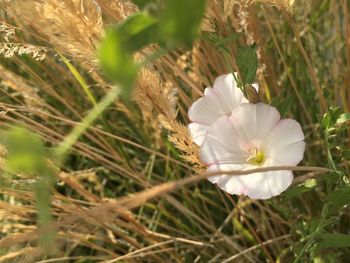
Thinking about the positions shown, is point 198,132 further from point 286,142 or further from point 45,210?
point 45,210

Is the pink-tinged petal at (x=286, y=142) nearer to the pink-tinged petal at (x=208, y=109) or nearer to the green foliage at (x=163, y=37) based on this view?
the pink-tinged petal at (x=208, y=109)

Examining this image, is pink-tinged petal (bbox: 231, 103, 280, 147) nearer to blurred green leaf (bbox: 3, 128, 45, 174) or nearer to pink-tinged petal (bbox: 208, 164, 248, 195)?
pink-tinged petal (bbox: 208, 164, 248, 195)

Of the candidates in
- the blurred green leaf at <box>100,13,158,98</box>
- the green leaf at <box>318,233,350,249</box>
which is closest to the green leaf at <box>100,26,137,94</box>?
the blurred green leaf at <box>100,13,158,98</box>

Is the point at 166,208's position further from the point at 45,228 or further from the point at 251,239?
the point at 45,228

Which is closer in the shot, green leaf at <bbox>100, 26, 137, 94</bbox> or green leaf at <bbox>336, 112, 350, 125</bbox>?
green leaf at <bbox>100, 26, 137, 94</bbox>

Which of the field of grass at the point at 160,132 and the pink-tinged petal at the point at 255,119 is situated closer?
the field of grass at the point at 160,132

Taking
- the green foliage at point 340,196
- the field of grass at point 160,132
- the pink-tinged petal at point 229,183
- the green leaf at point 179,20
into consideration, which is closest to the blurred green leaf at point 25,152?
the field of grass at point 160,132
